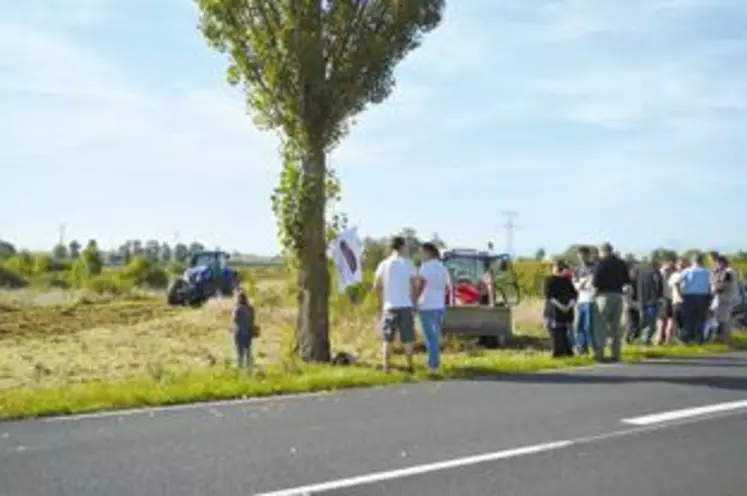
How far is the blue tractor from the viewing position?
132 ft

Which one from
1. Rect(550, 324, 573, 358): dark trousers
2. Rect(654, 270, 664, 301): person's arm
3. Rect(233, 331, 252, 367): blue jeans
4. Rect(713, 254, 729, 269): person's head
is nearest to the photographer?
Rect(233, 331, 252, 367): blue jeans

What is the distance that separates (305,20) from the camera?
51.8 feet

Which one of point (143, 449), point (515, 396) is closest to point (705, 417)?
point (515, 396)

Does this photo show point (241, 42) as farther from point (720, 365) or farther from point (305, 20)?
point (720, 365)

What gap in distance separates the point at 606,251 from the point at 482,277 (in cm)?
587

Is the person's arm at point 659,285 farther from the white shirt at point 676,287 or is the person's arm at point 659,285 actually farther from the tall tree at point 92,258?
the tall tree at point 92,258

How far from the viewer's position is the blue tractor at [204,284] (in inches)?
1582

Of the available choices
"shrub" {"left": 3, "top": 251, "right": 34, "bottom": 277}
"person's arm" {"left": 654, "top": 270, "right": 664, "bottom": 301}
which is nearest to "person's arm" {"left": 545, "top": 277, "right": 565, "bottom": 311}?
"person's arm" {"left": 654, "top": 270, "right": 664, "bottom": 301}

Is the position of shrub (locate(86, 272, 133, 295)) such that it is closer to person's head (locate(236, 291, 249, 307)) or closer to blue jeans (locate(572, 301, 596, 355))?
person's head (locate(236, 291, 249, 307))

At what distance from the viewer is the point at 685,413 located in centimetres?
1107

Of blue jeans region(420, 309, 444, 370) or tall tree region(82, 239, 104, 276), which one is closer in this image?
blue jeans region(420, 309, 444, 370)

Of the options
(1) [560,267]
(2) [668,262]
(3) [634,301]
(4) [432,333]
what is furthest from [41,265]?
(4) [432,333]

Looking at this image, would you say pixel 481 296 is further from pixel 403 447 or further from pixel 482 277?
pixel 403 447

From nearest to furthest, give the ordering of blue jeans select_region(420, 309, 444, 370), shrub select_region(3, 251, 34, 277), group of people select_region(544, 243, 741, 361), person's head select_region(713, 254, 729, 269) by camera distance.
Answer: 1. blue jeans select_region(420, 309, 444, 370)
2. group of people select_region(544, 243, 741, 361)
3. person's head select_region(713, 254, 729, 269)
4. shrub select_region(3, 251, 34, 277)
